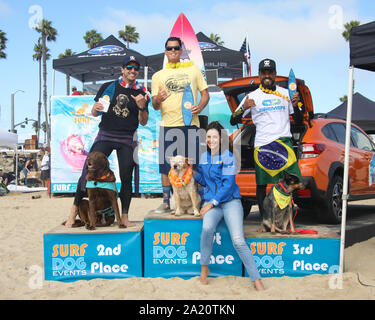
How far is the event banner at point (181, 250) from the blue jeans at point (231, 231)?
208 millimetres

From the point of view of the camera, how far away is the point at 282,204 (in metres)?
3.79

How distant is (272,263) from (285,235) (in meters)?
0.31

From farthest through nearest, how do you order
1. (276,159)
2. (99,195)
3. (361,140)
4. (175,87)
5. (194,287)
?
(361,140)
(175,87)
(276,159)
(99,195)
(194,287)

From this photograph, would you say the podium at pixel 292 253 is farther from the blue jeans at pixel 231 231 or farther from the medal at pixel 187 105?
the medal at pixel 187 105

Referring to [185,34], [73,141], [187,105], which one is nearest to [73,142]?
[73,141]

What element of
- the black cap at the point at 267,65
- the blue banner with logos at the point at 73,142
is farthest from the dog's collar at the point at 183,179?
the blue banner with logos at the point at 73,142

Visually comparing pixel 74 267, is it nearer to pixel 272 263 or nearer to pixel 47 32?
A: pixel 272 263

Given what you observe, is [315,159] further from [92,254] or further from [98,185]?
[92,254]

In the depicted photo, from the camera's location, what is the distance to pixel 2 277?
155 inches

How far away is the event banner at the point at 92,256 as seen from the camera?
12.2 feet

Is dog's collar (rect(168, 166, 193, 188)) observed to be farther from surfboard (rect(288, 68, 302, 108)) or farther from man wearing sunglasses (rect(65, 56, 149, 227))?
surfboard (rect(288, 68, 302, 108))

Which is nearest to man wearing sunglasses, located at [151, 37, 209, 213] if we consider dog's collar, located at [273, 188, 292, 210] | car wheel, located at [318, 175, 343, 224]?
dog's collar, located at [273, 188, 292, 210]

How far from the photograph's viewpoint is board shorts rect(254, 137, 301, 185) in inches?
157

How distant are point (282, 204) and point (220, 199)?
0.69m
